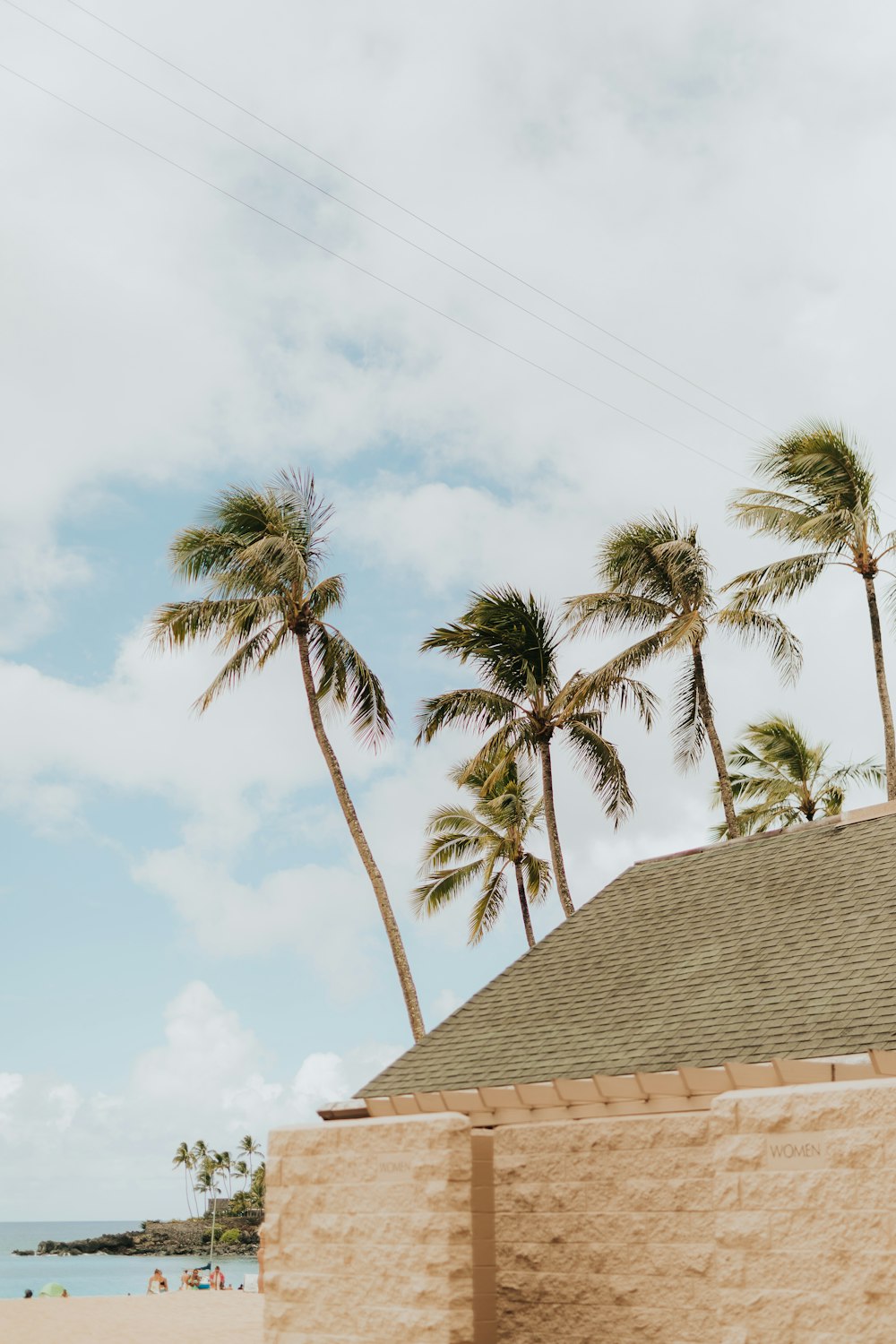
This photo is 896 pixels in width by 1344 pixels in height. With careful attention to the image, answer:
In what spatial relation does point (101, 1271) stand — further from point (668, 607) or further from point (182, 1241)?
point (668, 607)

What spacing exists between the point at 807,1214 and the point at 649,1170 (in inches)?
100

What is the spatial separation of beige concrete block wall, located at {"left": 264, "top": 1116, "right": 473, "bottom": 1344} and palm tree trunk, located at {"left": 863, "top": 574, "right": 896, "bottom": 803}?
1761 cm

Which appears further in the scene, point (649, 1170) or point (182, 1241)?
point (182, 1241)

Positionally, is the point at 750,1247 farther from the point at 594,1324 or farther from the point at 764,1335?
the point at 594,1324

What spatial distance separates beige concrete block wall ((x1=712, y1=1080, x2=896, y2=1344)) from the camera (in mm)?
6520

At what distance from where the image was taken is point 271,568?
2533 cm

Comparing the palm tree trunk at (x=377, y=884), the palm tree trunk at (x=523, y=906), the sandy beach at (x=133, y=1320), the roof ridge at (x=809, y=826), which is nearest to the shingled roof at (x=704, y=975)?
the roof ridge at (x=809, y=826)

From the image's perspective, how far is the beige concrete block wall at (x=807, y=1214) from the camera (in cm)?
652

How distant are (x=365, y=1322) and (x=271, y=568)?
17.9 meters

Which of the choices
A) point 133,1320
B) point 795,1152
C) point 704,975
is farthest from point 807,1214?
point 133,1320

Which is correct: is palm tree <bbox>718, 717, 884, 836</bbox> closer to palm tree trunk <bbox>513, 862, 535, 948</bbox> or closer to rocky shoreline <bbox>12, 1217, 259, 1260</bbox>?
palm tree trunk <bbox>513, 862, 535, 948</bbox>

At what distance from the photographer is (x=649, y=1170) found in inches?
362

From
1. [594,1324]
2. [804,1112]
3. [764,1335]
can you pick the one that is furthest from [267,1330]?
[804,1112]

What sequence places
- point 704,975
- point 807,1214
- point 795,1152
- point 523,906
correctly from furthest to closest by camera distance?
point 523,906
point 704,975
point 795,1152
point 807,1214
